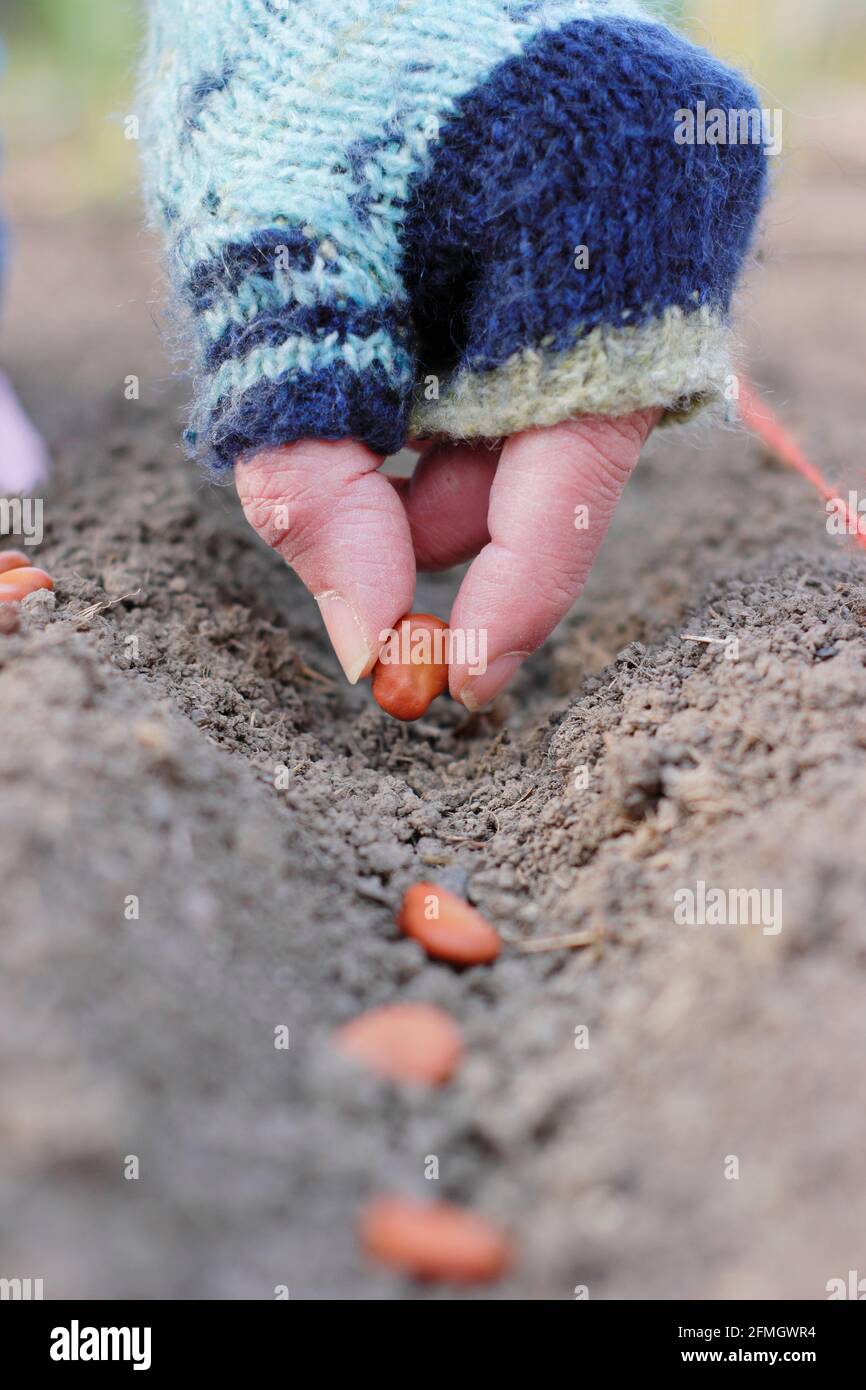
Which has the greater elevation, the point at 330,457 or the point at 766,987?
the point at 330,457

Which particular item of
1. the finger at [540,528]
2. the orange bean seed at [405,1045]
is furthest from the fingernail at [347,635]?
the orange bean seed at [405,1045]

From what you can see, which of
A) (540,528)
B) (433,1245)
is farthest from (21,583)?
(433,1245)

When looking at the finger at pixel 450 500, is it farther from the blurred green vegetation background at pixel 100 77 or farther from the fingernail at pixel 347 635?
the blurred green vegetation background at pixel 100 77

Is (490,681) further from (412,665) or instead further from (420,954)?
(420,954)

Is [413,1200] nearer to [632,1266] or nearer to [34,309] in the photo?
[632,1266]

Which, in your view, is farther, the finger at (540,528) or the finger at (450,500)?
the finger at (450,500)

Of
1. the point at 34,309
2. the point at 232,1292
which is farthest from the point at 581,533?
the point at 34,309
